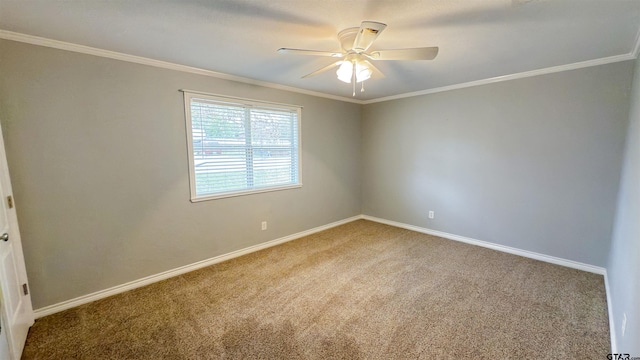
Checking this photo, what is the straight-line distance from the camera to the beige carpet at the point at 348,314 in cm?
186

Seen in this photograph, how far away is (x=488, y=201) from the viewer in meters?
3.67

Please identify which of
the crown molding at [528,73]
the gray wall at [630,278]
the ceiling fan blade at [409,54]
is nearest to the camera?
the gray wall at [630,278]

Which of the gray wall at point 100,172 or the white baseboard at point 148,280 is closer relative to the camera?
the gray wall at point 100,172

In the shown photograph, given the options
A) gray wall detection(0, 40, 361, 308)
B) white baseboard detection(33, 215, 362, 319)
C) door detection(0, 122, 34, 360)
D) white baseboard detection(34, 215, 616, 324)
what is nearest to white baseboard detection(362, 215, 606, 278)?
white baseboard detection(34, 215, 616, 324)

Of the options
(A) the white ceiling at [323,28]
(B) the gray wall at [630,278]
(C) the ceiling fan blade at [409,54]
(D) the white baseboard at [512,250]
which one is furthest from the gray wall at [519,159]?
(C) the ceiling fan blade at [409,54]

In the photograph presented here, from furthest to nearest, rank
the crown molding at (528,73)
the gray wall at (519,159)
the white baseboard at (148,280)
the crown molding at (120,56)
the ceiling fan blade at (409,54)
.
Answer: the gray wall at (519,159) < the crown molding at (528,73) < the white baseboard at (148,280) < the crown molding at (120,56) < the ceiling fan blade at (409,54)

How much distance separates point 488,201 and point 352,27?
3129 mm

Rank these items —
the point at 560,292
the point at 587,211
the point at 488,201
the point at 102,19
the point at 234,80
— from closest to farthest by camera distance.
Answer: the point at 102,19, the point at 560,292, the point at 587,211, the point at 234,80, the point at 488,201

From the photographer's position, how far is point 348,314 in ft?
7.36

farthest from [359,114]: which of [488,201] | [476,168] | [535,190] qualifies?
[535,190]

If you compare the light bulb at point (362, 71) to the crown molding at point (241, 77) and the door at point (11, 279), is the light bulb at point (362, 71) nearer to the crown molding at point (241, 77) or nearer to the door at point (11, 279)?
the crown molding at point (241, 77)

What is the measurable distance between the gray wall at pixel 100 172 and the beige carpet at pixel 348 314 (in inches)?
12.8

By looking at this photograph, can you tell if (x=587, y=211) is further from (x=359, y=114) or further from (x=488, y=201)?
(x=359, y=114)

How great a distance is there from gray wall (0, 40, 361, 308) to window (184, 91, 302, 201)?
120 mm
